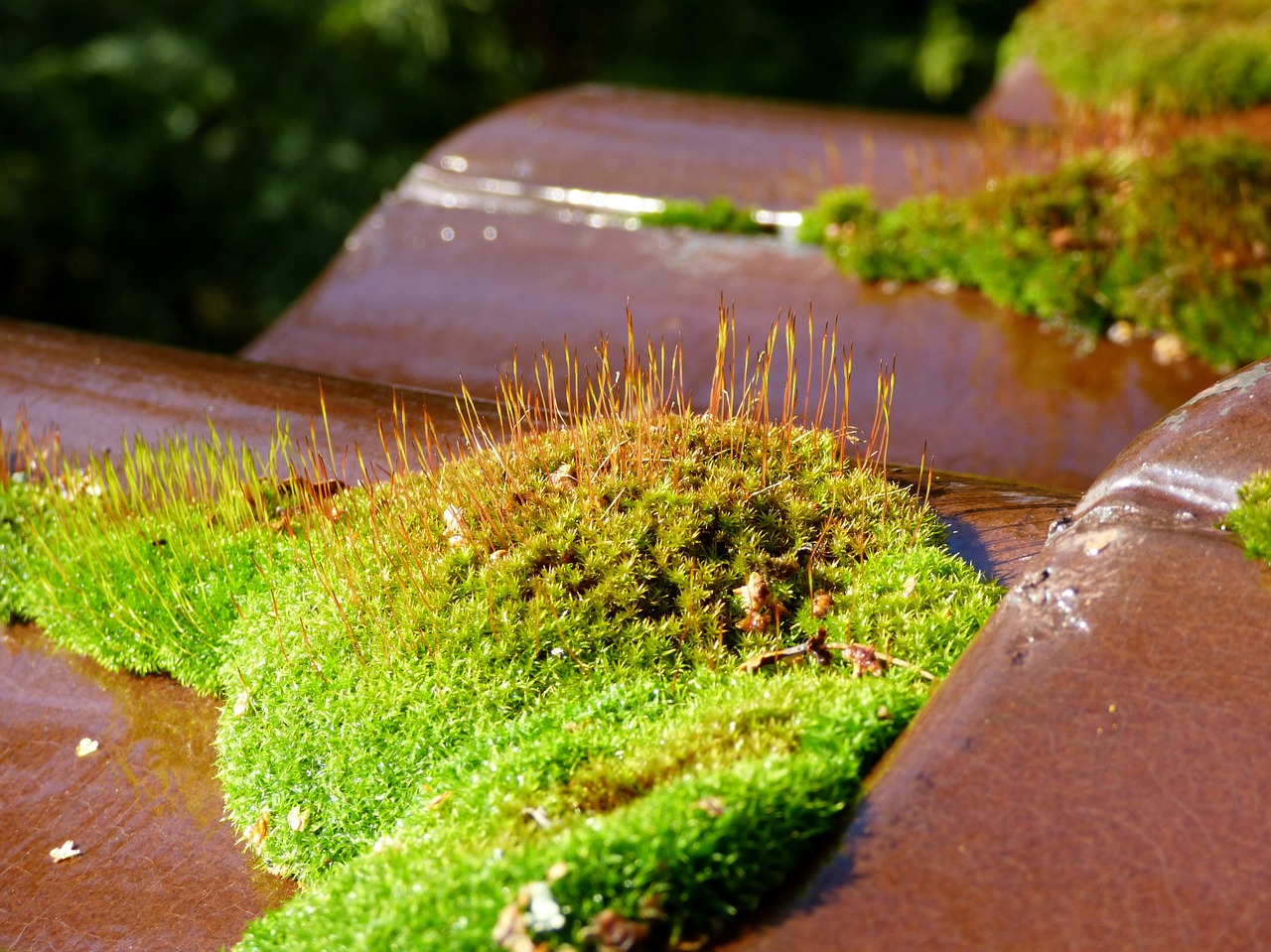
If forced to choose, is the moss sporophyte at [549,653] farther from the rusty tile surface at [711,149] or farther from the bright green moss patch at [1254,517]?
the rusty tile surface at [711,149]

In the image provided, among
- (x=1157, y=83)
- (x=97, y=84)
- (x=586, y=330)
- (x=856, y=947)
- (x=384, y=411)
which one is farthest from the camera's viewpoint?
(x=97, y=84)

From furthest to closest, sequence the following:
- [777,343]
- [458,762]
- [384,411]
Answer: [777,343]
[384,411]
[458,762]

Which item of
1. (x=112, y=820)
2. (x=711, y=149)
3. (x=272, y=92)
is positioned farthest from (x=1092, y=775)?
(x=272, y=92)

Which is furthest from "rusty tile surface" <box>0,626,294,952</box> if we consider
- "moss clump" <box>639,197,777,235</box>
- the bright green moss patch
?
"moss clump" <box>639,197,777,235</box>

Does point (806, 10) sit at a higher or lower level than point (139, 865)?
higher

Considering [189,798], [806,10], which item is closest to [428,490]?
[189,798]

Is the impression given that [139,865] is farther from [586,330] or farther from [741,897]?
[586,330]

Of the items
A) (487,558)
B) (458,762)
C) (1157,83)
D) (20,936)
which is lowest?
(20,936)

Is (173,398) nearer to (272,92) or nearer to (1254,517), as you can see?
(1254,517)
